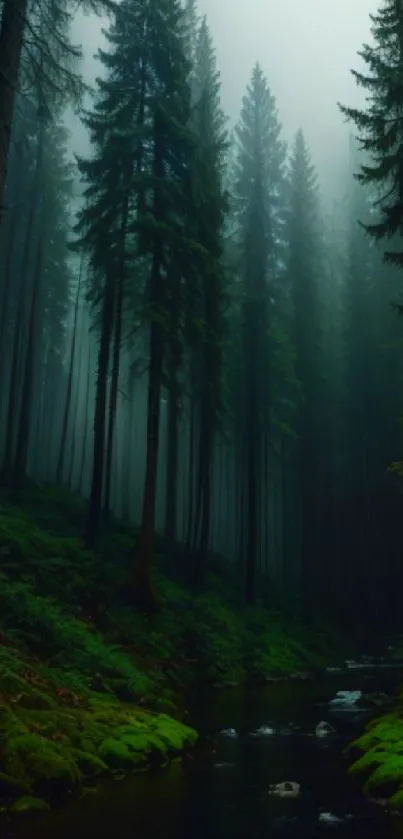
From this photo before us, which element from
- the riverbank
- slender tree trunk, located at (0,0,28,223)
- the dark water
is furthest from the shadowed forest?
the riverbank

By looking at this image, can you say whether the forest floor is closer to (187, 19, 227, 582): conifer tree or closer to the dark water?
the dark water

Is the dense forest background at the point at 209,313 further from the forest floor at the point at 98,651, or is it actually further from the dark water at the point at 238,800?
the dark water at the point at 238,800

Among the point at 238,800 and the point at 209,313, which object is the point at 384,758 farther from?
the point at 209,313

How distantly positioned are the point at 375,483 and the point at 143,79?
21.4 meters

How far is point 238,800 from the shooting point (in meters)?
6.86

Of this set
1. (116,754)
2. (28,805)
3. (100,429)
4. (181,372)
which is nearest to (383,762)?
(116,754)

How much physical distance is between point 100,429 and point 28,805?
13.3m

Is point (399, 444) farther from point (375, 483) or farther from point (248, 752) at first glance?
point (248, 752)

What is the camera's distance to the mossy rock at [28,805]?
6.02m

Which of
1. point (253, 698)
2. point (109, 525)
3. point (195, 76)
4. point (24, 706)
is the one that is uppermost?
point (195, 76)

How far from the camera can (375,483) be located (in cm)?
3309

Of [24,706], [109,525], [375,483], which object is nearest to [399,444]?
[375,483]

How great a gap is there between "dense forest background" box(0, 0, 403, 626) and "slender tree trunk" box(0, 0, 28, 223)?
23.6 ft

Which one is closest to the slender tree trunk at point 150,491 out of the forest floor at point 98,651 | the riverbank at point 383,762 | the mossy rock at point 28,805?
the forest floor at point 98,651
